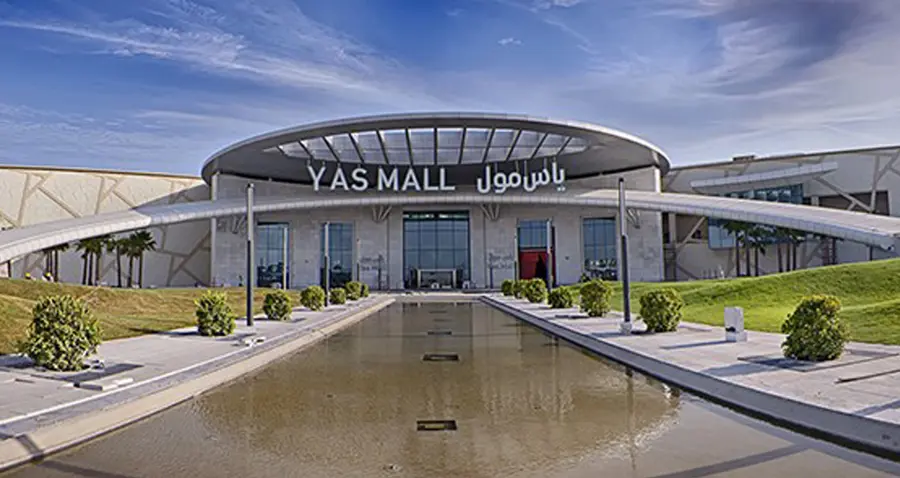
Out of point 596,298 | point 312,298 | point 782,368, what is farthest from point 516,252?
point 782,368

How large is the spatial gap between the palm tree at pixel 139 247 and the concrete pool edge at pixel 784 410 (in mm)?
48424

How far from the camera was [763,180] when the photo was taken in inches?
2076

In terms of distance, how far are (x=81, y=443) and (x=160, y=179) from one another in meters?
56.1

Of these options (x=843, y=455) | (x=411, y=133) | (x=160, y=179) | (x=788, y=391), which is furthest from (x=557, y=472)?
(x=160, y=179)

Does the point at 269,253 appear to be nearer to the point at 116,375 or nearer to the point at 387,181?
the point at 387,181

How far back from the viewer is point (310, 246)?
56.6 metres

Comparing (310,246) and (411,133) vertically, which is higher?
(411,133)

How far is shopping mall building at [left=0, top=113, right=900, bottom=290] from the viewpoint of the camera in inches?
1868

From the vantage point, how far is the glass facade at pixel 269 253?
56.8 m

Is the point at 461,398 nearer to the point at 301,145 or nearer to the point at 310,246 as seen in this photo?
the point at 301,145

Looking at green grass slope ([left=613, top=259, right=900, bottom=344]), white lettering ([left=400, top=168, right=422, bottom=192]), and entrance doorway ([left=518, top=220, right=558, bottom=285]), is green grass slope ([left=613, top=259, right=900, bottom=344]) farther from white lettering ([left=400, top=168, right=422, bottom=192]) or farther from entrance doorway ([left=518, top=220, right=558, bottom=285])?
entrance doorway ([left=518, top=220, right=558, bottom=285])

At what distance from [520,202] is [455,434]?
44252 mm

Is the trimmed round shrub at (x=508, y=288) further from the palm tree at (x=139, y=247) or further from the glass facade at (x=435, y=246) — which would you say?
the palm tree at (x=139, y=247)

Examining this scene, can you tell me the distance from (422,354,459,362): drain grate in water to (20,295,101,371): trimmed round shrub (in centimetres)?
604
